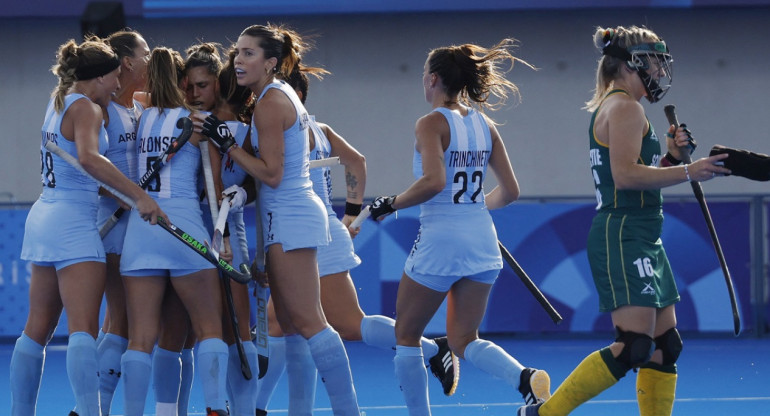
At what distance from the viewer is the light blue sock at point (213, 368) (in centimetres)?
446

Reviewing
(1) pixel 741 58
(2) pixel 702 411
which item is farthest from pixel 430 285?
(1) pixel 741 58

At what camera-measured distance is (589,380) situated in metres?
4.35

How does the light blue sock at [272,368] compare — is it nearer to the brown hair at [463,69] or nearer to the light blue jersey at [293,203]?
the light blue jersey at [293,203]

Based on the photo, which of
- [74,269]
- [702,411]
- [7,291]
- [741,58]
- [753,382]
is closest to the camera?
[74,269]

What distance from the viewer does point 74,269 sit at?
444 cm

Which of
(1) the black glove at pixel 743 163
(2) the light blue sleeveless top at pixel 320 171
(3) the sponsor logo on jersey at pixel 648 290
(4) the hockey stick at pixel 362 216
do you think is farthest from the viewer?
(2) the light blue sleeveless top at pixel 320 171

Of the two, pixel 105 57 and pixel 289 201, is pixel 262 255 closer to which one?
pixel 289 201

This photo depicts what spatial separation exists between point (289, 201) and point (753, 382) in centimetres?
425

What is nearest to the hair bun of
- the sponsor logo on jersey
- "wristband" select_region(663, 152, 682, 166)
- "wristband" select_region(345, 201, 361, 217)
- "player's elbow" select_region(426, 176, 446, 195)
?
"wristband" select_region(663, 152, 682, 166)

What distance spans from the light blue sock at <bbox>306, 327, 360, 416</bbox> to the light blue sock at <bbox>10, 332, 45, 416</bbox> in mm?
1207

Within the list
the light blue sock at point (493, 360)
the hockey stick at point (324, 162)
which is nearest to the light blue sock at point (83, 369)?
the hockey stick at point (324, 162)

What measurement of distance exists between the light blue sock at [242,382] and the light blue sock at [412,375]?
0.65 meters

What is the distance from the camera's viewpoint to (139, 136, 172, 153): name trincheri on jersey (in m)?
4.52

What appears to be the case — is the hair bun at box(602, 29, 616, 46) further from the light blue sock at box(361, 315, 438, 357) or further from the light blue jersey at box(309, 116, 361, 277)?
A: the light blue sock at box(361, 315, 438, 357)
